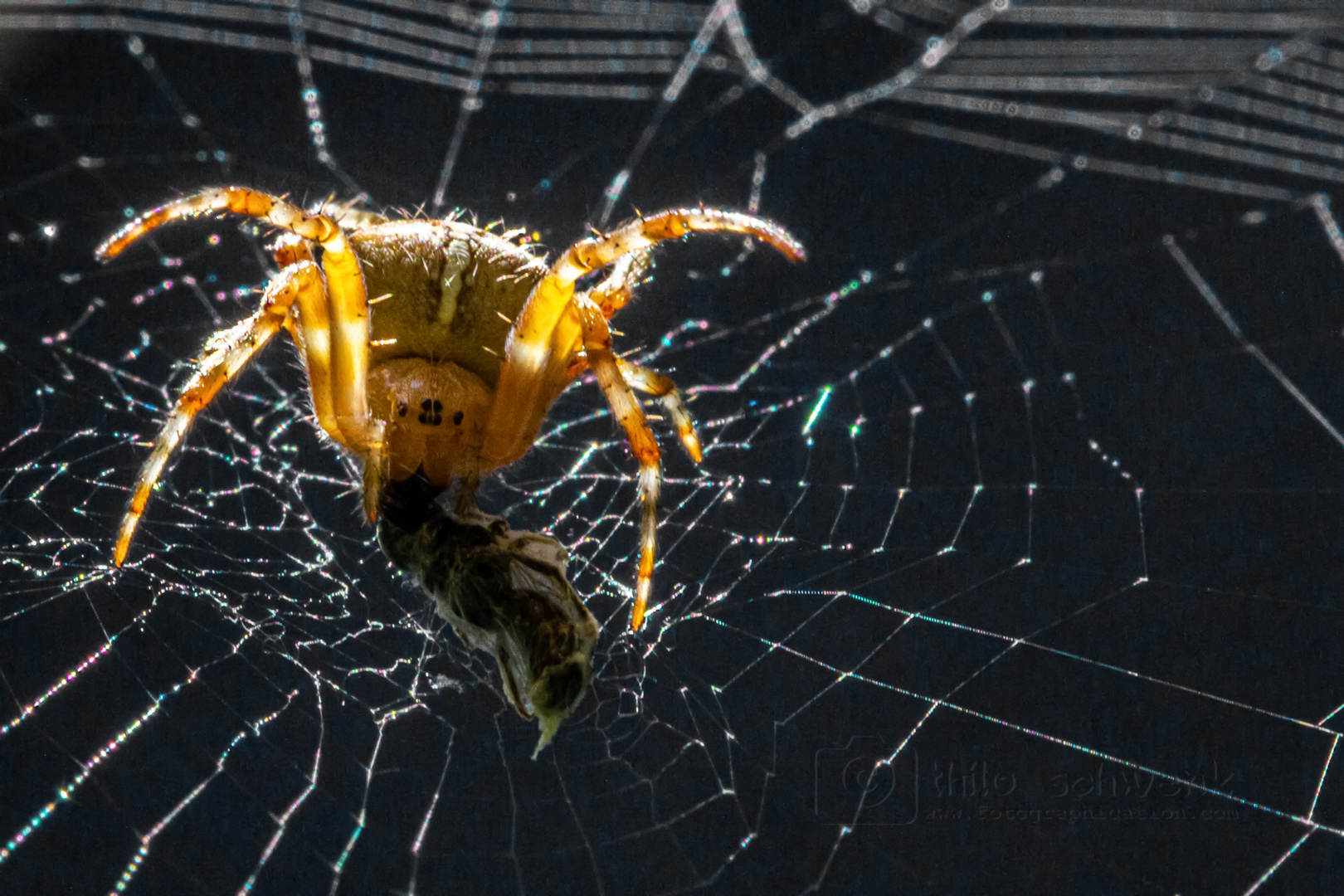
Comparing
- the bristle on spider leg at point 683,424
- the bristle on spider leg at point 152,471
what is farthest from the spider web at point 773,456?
the bristle on spider leg at point 152,471

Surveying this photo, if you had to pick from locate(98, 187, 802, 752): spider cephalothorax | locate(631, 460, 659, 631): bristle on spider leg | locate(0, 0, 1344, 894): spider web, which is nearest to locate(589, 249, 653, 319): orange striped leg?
locate(98, 187, 802, 752): spider cephalothorax

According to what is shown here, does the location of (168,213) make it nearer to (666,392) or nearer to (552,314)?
(552,314)

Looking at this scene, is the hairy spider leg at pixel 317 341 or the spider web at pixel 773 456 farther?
the spider web at pixel 773 456

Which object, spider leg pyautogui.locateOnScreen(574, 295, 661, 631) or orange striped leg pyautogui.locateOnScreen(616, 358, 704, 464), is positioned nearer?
spider leg pyautogui.locateOnScreen(574, 295, 661, 631)

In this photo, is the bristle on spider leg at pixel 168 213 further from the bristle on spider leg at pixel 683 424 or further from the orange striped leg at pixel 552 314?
the bristle on spider leg at pixel 683 424

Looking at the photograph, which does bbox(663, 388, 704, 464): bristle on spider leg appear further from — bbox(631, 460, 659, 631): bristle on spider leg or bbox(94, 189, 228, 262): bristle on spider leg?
bbox(94, 189, 228, 262): bristle on spider leg

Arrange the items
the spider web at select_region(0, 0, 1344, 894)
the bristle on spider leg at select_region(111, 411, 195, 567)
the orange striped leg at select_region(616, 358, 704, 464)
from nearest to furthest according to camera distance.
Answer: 1. the bristle on spider leg at select_region(111, 411, 195, 567)
2. the orange striped leg at select_region(616, 358, 704, 464)
3. the spider web at select_region(0, 0, 1344, 894)

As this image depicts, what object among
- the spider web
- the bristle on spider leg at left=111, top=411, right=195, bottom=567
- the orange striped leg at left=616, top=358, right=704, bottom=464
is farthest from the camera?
the spider web

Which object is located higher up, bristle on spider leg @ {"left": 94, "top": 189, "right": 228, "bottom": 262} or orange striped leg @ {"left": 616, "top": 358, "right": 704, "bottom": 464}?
bristle on spider leg @ {"left": 94, "top": 189, "right": 228, "bottom": 262}
